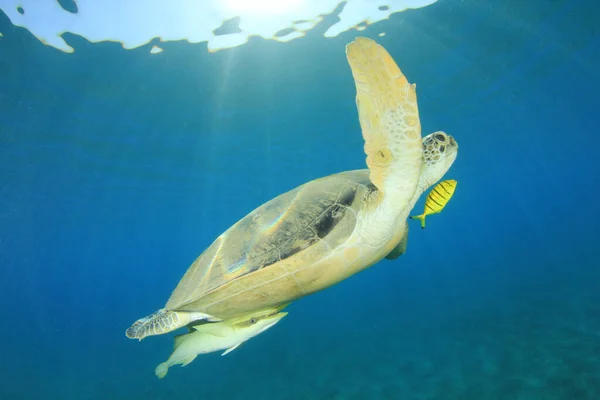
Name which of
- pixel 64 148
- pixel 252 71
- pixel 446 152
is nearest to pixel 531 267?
pixel 252 71

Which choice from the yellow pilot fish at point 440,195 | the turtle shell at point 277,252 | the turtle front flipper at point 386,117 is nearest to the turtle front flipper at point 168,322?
the turtle shell at point 277,252

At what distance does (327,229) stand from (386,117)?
3.53ft

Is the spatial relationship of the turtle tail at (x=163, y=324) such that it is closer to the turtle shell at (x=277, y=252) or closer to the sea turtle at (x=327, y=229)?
the sea turtle at (x=327, y=229)

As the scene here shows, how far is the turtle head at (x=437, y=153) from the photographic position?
290cm

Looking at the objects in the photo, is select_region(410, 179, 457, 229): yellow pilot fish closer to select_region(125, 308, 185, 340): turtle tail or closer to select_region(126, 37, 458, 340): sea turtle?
select_region(126, 37, 458, 340): sea turtle

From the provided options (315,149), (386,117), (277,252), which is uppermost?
(386,117)

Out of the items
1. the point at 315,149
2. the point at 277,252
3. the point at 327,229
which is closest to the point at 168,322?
the point at 277,252

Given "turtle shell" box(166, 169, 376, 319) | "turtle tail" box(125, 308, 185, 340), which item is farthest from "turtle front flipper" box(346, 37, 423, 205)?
"turtle tail" box(125, 308, 185, 340)

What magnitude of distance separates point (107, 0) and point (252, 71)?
17.5 ft

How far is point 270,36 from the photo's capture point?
1101 centimetres

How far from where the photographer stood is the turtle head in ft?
9.53

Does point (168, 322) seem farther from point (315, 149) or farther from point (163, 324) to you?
point (315, 149)

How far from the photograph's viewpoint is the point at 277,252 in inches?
106

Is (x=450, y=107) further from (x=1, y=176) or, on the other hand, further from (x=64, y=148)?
(x=1, y=176)
